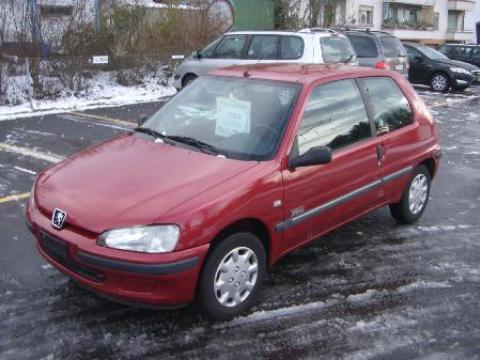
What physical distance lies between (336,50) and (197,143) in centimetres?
851

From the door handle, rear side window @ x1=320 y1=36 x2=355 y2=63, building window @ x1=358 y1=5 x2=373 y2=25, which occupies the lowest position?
the door handle

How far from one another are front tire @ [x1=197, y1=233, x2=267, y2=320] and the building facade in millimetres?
28369

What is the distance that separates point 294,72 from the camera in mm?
4414

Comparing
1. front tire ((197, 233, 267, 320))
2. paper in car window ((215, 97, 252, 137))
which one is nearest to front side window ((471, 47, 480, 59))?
paper in car window ((215, 97, 252, 137))

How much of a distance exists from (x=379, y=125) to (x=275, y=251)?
5.32 feet

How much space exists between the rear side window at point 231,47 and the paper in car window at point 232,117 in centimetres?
812

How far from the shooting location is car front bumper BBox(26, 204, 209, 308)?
10.1ft

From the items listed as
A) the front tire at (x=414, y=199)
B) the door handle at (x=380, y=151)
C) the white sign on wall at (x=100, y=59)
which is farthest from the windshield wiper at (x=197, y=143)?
the white sign on wall at (x=100, y=59)

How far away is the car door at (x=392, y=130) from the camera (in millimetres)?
4699

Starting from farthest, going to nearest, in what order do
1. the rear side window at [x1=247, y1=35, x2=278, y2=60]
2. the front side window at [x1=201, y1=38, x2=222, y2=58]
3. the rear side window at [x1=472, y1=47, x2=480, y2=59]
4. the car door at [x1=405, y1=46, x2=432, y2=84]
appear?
the rear side window at [x1=472, y1=47, x2=480, y2=59] → the car door at [x1=405, y1=46, x2=432, y2=84] → the front side window at [x1=201, y1=38, x2=222, y2=58] → the rear side window at [x1=247, y1=35, x2=278, y2=60]

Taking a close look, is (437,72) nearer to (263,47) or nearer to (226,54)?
(263,47)

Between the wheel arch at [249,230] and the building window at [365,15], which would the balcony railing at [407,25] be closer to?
the building window at [365,15]

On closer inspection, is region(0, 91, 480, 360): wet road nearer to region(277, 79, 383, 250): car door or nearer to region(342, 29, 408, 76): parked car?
region(277, 79, 383, 250): car door

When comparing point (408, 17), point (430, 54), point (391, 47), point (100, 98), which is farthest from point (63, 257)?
point (408, 17)
